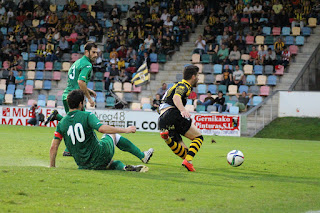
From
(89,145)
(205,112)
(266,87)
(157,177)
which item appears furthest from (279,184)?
(266,87)

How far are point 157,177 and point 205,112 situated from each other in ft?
57.5

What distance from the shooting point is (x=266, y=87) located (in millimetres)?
27875

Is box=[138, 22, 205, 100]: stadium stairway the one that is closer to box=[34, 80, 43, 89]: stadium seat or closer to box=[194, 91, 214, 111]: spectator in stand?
box=[194, 91, 214, 111]: spectator in stand

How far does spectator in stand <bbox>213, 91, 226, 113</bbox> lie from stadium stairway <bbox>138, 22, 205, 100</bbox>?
5164 mm

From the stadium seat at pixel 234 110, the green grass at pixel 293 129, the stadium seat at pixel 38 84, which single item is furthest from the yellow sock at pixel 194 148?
the stadium seat at pixel 38 84

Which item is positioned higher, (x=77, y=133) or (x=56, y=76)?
(x=56, y=76)

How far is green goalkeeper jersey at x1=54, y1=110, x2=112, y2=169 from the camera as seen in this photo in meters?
8.59

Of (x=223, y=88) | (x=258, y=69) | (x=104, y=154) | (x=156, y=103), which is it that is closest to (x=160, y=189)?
(x=104, y=154)

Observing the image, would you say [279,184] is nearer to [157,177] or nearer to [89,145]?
[157,177]

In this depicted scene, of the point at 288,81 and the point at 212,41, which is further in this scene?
the point at 212,41

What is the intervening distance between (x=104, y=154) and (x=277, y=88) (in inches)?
809

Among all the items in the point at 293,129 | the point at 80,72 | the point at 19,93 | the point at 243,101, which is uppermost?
the point at 80,72

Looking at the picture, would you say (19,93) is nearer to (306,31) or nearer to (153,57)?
(153,57)

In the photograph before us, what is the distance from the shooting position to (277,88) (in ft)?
92.6
